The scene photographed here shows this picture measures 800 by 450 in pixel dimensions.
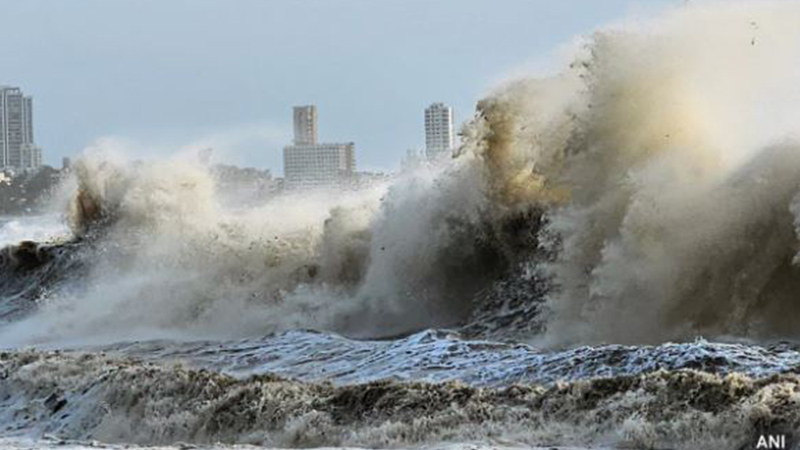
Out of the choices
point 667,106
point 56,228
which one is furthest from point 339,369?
point 56,228

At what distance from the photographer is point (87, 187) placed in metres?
30.0

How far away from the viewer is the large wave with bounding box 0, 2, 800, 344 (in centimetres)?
1338

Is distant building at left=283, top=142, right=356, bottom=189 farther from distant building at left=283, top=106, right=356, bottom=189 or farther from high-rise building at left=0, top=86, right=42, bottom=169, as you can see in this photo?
high-rise building at left=0, top=86, right=42, bottom=169

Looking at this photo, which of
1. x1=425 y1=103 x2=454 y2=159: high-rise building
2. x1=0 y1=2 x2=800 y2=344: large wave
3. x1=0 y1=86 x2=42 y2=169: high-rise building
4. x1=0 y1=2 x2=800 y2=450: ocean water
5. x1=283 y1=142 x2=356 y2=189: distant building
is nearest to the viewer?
x1=0 y1=2 x2=800 y2=450: ocean water

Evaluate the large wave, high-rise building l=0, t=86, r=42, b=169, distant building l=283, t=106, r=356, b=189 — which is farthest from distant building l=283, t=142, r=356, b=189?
high-rise building l=0, t=86, r=42, b=169

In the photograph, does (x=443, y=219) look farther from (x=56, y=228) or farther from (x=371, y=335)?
(x=56, y=228)

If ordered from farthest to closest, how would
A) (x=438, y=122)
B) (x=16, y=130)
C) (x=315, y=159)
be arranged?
(x=16, y=130)
(x=315, y=159)
(x=438, y=122)

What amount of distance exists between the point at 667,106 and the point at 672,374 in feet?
25.4

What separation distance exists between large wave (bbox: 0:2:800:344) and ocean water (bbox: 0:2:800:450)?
1.5 inches

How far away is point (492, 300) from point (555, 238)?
51.4 inches

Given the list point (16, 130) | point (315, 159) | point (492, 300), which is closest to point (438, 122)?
point (315, 159)

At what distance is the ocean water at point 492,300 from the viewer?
29.0ft

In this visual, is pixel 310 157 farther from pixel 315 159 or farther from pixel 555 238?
pixel 555 238

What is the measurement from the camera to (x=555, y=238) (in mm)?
15531
